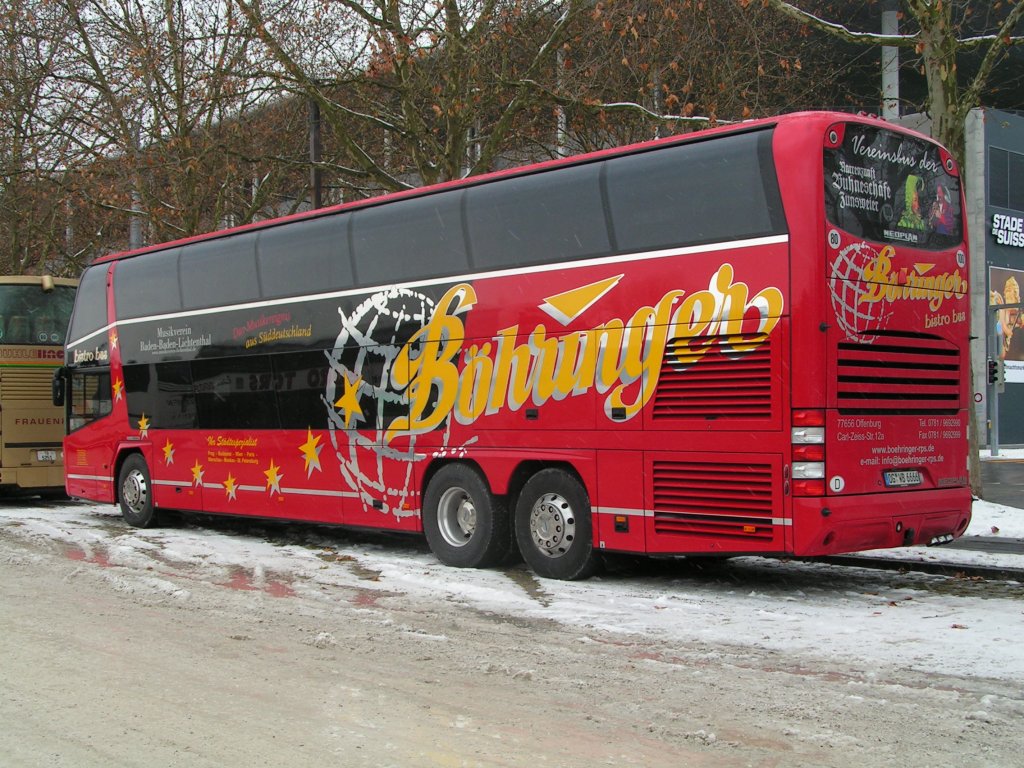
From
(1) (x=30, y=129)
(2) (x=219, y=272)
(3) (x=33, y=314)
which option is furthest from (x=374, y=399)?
(1) (x=30, y=129)

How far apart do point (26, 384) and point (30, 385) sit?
7 cm

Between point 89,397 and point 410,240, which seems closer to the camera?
point 410,240

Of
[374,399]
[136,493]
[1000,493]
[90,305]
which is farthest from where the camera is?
[1000,493]

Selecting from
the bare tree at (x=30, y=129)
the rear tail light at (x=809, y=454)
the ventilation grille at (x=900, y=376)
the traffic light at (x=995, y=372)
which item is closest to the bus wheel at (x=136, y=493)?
the rear tail light at (x=809, y=454)

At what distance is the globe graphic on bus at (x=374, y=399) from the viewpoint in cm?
1202

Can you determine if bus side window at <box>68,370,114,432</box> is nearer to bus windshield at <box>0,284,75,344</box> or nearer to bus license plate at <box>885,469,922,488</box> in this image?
bus windshield at <box>0,284,75,344</box>

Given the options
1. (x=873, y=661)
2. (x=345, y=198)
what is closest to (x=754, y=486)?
(x=873, y=661)

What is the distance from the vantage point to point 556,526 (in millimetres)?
10492

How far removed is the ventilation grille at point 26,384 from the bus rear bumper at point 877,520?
15.3 m

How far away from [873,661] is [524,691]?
219 centimetres

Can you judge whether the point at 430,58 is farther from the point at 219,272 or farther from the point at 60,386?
the point at 60,386

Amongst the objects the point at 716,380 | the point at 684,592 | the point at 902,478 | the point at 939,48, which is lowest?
the point at 684,592

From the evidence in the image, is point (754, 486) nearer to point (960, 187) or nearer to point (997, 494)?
point (960, 187)

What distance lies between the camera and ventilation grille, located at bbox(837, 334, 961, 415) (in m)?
8.96
